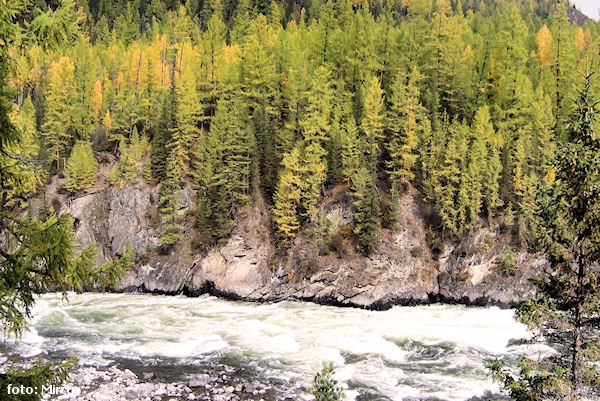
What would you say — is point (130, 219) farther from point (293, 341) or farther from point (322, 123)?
point (293, 341)

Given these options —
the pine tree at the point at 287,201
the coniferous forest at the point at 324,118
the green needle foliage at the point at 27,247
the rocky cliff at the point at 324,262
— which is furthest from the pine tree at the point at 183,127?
the green needle foliage at the point at 27,247

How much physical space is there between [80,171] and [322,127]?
2181 cm

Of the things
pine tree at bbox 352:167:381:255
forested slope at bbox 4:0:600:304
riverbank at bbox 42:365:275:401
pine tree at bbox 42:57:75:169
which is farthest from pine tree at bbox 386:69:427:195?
pine tree at bbox 42:57:75:169

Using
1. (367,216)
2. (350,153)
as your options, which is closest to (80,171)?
(350,153)

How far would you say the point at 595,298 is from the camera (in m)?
9.87

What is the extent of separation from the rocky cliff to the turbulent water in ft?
6.00

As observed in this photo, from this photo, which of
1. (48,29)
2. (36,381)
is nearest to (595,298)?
(36,381)

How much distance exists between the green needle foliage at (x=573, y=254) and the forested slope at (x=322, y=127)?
26.6 metres

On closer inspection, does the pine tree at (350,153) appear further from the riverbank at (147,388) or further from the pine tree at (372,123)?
the riverbank at (147,388)

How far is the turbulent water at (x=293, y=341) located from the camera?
2209 cm

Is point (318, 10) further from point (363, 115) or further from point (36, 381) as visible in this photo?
point (36, 381)

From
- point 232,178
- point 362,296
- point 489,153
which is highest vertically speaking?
point 489,153

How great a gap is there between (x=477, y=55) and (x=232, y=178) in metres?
28.8

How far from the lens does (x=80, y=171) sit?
44.5 meters
